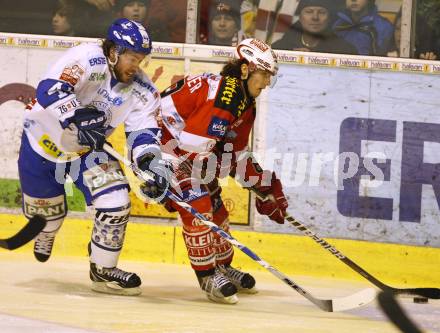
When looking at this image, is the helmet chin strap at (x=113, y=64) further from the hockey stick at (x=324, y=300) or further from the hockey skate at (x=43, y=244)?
the hockey skate at (x=43, y=244)

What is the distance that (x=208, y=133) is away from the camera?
425cm

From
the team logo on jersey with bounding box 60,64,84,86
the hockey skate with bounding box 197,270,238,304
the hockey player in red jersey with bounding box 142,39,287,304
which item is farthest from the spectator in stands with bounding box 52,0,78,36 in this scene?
the hockey skate with bounding box 197,270,238,304


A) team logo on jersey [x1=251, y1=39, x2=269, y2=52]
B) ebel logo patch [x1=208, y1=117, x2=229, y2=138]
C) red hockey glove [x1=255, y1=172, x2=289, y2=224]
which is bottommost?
red hockey glove [x1=255, y1=172, x2=289, y2=224]

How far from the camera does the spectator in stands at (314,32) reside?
5676mm

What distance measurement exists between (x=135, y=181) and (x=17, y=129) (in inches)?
31.5

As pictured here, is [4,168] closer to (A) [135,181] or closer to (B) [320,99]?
(A) [135,181]

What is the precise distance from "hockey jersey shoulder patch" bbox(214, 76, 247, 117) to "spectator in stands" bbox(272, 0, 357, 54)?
4.61ft

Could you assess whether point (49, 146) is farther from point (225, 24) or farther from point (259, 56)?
point (225, 24)

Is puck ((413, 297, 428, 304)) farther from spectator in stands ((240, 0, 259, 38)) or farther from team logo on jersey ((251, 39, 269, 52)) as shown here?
spectator in stands ((240, 0, 259, 38))

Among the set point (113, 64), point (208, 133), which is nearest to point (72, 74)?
point (113, 64)

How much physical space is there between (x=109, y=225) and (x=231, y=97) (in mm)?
800

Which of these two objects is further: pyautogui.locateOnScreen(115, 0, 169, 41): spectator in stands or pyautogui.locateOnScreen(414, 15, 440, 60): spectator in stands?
pyautogui.locateOnScreen(115, 0, 169, 41): spectator in stands

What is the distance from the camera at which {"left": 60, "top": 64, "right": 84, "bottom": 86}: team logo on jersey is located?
421 cm

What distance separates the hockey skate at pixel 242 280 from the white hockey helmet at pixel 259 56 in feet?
3.45
